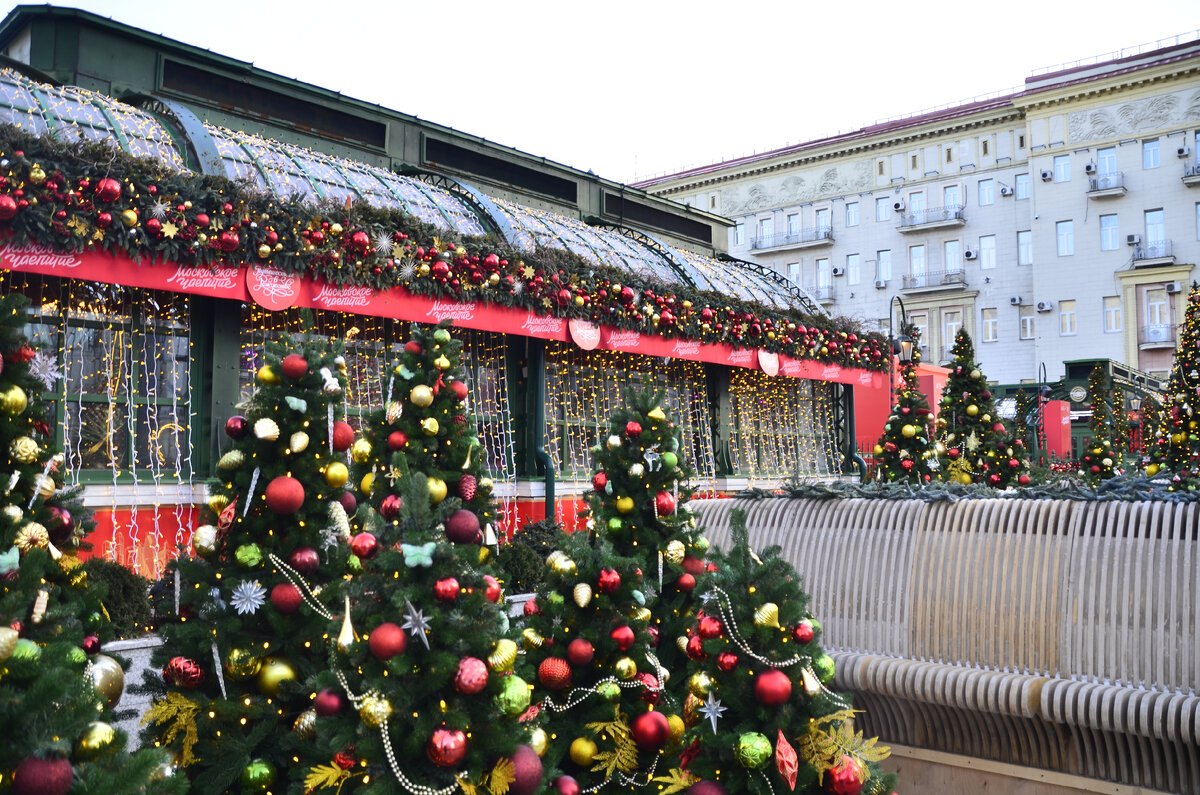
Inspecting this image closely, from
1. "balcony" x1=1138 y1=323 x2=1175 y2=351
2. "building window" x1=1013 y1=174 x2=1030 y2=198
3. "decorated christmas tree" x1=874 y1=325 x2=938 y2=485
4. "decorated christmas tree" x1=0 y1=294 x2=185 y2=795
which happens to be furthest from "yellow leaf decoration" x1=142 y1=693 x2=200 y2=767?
"building window" x1=1013 y1=174 x2=1030 y2=198

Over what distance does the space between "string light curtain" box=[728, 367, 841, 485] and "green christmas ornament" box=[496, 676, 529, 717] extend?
471 inches

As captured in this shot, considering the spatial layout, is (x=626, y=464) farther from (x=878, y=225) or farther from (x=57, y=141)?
(x=878, y=225)

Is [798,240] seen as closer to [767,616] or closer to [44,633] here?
[767,616]

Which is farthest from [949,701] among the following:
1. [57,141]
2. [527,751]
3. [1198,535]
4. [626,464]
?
[57,141]

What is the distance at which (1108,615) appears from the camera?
483 centimetres

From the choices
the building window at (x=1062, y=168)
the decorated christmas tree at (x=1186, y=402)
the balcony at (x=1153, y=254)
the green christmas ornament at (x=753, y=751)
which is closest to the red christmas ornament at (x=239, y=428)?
the green christmas ornament at (x=753, y=751)

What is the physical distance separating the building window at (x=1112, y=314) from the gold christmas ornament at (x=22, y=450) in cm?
4325

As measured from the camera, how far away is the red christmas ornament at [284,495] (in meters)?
4.74

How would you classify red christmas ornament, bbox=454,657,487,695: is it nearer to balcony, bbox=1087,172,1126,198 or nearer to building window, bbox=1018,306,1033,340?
balcony, bbox=1087,172,1126,198

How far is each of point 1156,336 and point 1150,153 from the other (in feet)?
25.2

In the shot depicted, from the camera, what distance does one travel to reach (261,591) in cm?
474

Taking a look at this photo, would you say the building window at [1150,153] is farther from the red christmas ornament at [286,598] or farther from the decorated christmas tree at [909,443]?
the red christmas ornament at [286,598]

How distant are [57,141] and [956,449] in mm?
12152

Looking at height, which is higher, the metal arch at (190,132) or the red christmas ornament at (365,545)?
the metal arch at (190,132)
